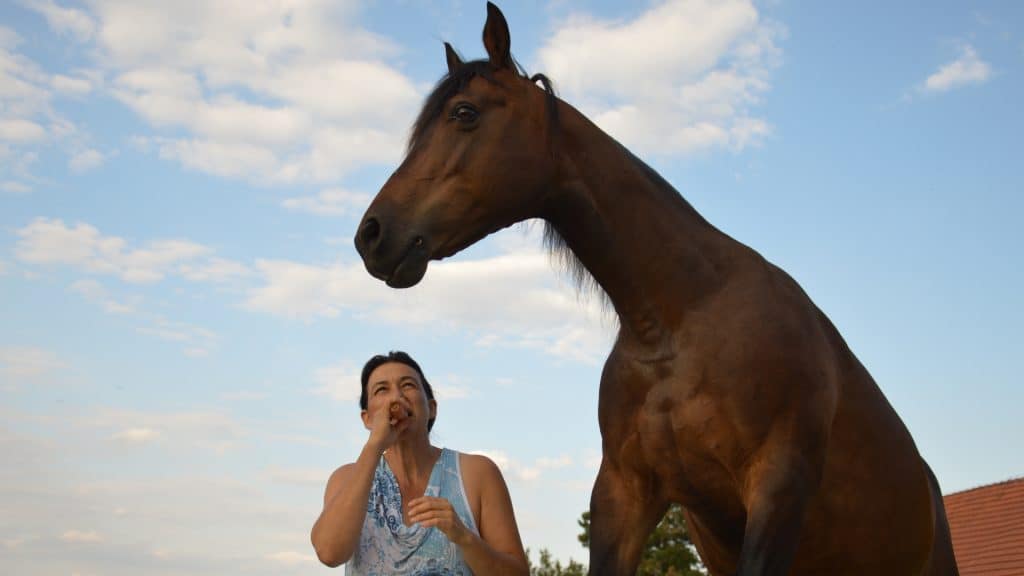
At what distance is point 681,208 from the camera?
3.57 m

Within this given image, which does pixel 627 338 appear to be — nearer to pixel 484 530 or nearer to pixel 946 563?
pixel 484 530

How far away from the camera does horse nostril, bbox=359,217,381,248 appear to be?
10.1ft

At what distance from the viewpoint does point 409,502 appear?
3.95m

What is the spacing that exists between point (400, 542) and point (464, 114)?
175cm

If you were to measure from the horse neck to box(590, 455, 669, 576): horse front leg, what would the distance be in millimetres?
490

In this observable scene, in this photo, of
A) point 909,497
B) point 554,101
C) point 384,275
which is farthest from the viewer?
point 909,497

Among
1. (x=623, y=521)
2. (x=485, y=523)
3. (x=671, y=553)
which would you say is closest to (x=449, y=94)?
(x=623, y=521)

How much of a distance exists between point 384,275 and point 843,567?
5.97 ft

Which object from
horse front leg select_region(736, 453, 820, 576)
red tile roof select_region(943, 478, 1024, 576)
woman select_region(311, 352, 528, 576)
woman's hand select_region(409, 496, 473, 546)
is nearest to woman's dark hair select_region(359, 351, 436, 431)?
woman select_region(311, 352, 528, 576)

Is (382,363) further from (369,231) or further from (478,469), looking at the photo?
(369,231)

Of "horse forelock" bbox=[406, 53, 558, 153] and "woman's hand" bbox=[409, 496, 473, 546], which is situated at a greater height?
"horse forelock" bbox=[406, 53, 558, 153]

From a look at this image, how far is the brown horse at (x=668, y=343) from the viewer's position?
3.13 metres

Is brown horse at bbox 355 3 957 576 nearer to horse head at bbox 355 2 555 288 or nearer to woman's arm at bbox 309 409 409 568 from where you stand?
horse head at bbox 355 2 555 288

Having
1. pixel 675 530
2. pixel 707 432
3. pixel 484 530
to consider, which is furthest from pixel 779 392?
pixel 675 530
